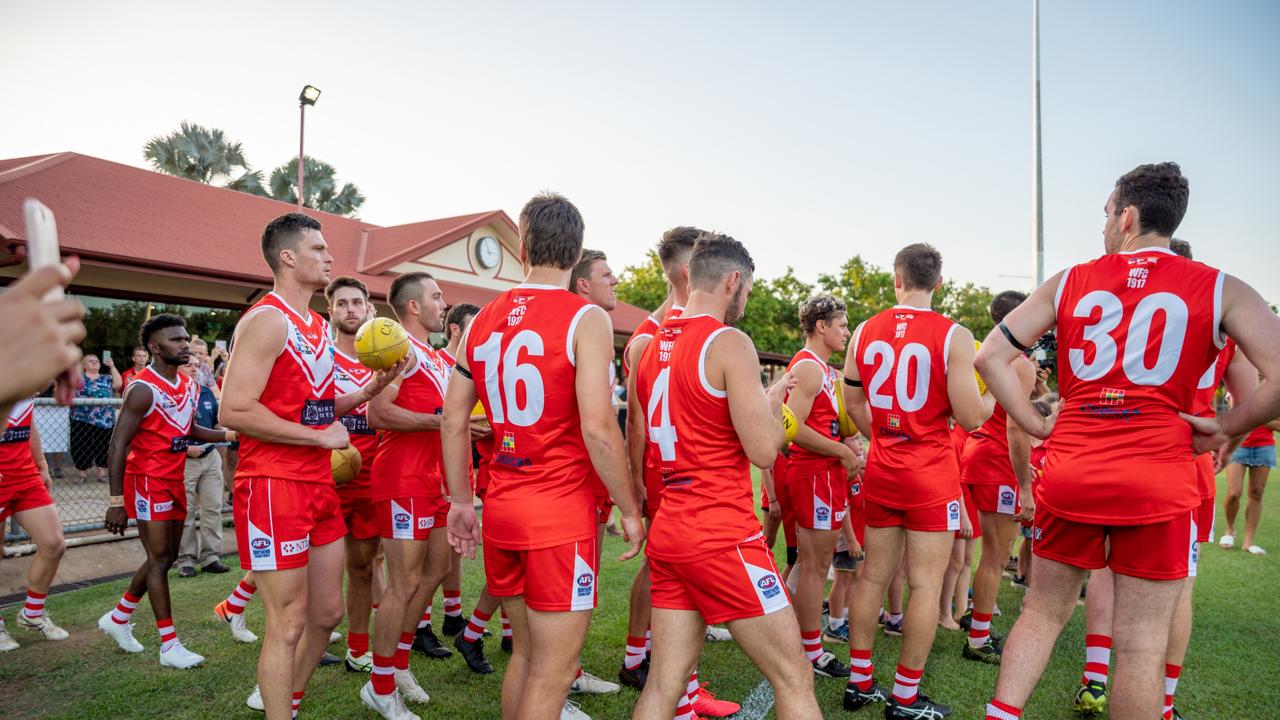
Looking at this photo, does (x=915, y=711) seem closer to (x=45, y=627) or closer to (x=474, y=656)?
(x=474, y=656)

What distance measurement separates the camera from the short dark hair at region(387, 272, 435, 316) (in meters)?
4.95

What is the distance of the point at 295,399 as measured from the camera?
359 centimetres

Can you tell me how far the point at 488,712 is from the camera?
14.1 feet

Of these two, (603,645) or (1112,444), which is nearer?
(1112,444)

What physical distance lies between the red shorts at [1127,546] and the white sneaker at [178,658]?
216 inches

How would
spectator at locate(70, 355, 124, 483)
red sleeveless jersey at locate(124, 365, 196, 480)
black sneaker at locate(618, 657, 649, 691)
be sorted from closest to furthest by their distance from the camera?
black sneaker at locate(618, 657, 649, 691)
red sleeveless jersey at locate(124, 365, 196, 480)
spectator at locate(70, 355, 124, 483)

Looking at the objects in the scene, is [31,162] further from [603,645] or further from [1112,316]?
[1112,316]

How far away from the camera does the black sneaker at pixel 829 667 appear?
489 centimetres

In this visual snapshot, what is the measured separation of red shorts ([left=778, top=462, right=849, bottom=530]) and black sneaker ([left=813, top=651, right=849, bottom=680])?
92cm

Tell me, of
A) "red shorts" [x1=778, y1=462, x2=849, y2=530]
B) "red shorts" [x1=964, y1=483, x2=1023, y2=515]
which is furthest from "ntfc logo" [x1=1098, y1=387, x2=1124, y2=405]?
"red shorts" [x1=964, y1=483, x2=1023, y2=515]

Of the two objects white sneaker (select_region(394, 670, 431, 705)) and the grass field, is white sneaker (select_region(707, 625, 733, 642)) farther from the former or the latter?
white sneaker (select_region(394, 670, 431, 705))

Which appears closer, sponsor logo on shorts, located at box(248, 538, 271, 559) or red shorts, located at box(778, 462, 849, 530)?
sponsor logo on shorts, located at box(248, 538, 271, 559)

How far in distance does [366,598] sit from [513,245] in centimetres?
2071

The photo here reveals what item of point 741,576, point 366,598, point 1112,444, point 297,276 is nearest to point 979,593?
point 1112,444
